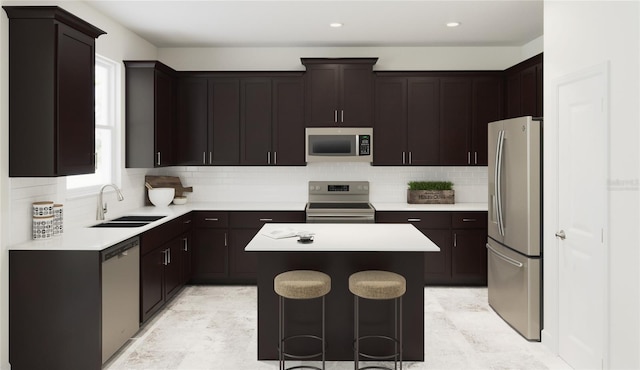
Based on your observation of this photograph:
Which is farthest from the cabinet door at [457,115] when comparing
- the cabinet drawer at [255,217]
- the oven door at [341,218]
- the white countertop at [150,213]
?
the cabinet drawer at [255,217]

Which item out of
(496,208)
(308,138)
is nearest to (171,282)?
(308,138)

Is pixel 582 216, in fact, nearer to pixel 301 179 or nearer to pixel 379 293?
pixel 379 293

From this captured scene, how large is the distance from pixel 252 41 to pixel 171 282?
9.34 feet

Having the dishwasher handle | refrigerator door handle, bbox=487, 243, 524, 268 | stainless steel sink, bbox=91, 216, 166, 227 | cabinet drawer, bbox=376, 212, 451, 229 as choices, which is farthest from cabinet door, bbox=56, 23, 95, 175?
refrigerator door handle, bbox=487, 243, 524, 268

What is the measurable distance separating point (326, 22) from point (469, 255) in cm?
295

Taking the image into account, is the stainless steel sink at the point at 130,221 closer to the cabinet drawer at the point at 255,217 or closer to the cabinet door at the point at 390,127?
the cabinet drawer at the point at 255,217

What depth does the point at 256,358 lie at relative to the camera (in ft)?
11.8

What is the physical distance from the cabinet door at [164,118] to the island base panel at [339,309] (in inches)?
95.6

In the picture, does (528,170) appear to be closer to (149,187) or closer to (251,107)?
(251,107)

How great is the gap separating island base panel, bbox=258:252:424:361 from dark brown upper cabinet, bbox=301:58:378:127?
2.57 metres

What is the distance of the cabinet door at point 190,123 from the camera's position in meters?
5.88

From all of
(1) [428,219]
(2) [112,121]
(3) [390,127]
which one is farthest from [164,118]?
(1) [428,219]

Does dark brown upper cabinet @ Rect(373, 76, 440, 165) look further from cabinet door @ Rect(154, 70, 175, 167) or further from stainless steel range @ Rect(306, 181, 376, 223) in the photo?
cabinet door @ Rect(154, 70, 175, 167)

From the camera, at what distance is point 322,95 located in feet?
19.0
